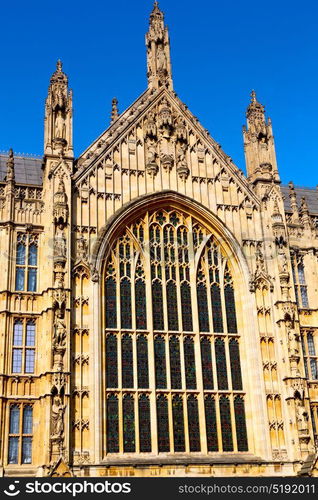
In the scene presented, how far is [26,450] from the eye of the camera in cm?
2916

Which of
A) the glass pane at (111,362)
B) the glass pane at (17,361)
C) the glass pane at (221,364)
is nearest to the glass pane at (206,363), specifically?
the glass pane at (221,364)

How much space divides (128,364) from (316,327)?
10218 mm

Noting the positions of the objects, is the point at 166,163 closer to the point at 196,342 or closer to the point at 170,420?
the point at 196,342

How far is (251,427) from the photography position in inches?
1271

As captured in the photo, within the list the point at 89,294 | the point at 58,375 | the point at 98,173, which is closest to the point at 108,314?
the point at 89,294

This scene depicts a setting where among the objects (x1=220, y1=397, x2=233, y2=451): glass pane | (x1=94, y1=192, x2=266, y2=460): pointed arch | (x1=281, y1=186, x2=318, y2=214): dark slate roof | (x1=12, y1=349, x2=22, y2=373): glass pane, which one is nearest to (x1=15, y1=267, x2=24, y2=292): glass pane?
(x1=12, y1=349, x2=22, y2=373): glass pane

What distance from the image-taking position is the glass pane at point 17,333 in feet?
101

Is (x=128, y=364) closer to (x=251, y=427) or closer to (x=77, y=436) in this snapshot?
(x=77, y=436)

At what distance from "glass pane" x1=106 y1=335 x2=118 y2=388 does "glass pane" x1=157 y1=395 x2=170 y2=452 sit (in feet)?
7.31

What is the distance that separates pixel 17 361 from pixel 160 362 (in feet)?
21.3

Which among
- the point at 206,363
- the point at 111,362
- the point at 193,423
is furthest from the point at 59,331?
the point at 193,423

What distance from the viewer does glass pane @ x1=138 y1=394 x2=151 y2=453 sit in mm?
30516

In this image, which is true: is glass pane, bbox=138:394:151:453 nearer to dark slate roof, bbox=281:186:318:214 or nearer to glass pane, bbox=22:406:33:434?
glass pane, bbox=22:406:33:434

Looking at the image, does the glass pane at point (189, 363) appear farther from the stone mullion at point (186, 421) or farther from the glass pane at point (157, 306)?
the glass pane at point (157, 306)
